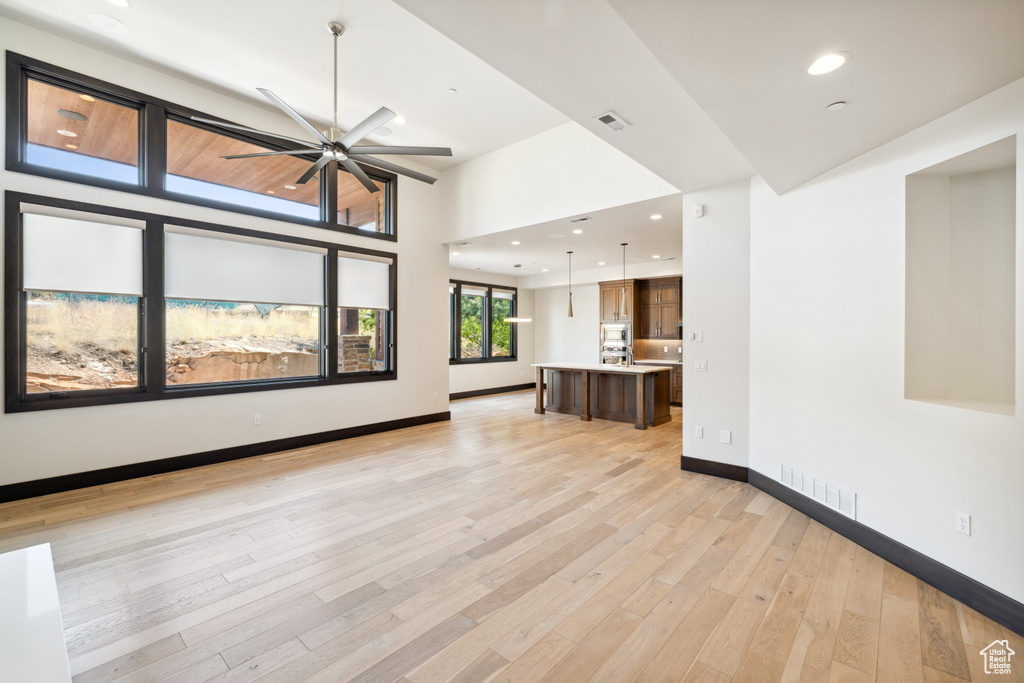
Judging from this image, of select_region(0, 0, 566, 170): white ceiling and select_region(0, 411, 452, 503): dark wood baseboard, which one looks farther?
select_region(0, 411, 452, 503): dark wood baseboard

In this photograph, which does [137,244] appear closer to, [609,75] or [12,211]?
[12,211]

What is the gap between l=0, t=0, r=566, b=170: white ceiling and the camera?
134 inches

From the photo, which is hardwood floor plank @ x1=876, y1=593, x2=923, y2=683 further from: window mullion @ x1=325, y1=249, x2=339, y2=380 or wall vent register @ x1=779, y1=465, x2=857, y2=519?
window mullion @ x1=325, y1=249, x2=339, y2=380

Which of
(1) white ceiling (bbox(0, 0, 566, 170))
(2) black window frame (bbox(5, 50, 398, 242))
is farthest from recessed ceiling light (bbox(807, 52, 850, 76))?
(2) black window frame (bbox(5, 50, 398, 242))

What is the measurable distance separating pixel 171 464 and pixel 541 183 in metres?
5.21

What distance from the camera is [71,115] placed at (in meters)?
3.98

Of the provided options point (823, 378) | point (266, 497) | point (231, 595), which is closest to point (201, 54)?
point (266, 497)

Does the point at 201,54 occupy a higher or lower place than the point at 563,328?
higher

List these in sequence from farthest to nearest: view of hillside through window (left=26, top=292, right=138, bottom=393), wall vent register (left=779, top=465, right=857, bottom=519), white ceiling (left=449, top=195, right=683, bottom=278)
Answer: white ceiling (left=449, top=195, right=683, bottom=278) → view of hillside through window (left=26, top=292, right=138, bottom=393) → wall vent register (left=779, top=465, right=857, bottom=519)

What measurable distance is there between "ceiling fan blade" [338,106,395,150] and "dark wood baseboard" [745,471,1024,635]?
4.23 meters

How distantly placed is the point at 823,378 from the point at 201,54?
6022 mm

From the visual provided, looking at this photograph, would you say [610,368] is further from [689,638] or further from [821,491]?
[689,638]

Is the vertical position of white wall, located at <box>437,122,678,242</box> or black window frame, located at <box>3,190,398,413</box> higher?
white wall, located at <box>437,122,678,242</box>

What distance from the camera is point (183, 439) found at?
4.47 meters
